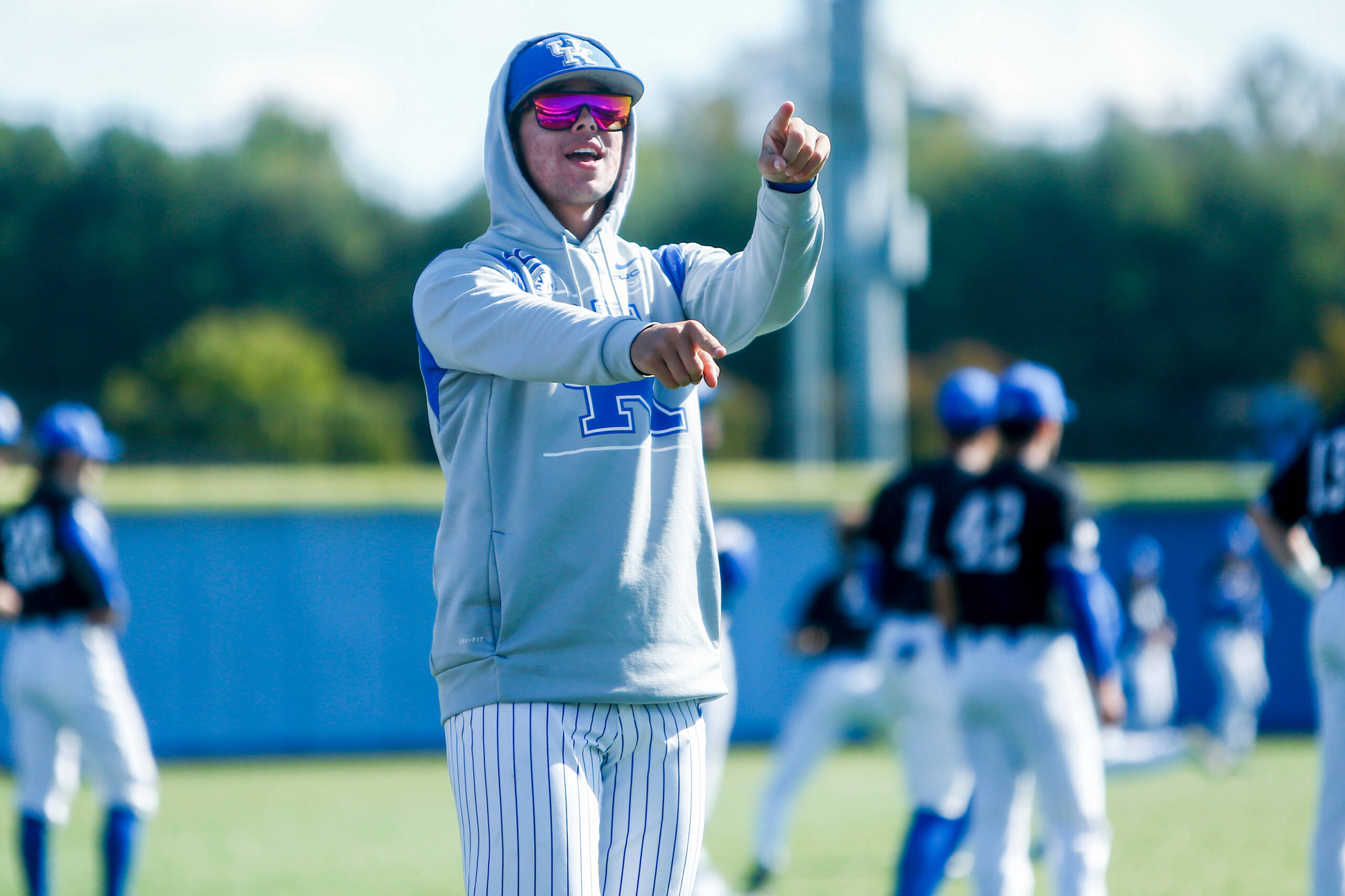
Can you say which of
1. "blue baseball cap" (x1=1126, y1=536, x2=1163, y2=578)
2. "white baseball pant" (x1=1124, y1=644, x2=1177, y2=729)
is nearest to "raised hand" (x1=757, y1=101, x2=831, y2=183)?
"blue baseball cap" (x1=1126, y1=536, x2=1163, y2=578)

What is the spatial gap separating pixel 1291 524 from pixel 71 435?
5075 millimetres

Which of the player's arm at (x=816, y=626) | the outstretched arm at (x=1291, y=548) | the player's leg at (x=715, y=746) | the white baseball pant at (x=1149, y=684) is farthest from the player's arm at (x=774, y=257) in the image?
the white baseball pant at (x=1149, y=684)

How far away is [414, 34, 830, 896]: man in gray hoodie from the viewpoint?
2.62m

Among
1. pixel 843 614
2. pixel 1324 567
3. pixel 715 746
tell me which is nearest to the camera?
pixel 1324 567

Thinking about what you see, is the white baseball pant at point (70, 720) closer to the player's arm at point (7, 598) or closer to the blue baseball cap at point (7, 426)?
the player's arm at point (7, 598)

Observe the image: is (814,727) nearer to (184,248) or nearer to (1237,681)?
(1237,681)

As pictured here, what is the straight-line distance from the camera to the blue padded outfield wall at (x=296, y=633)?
42.5 ft

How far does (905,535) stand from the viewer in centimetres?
671

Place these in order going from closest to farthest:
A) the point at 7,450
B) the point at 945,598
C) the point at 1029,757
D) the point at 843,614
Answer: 1. the point at 1029,757
2. the point at 945,598
3. the point at 7,450
4. the point at 843,614

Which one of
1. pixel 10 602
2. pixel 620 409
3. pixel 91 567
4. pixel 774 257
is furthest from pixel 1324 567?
pixel 10 602

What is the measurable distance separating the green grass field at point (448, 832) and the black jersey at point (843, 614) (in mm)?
1174

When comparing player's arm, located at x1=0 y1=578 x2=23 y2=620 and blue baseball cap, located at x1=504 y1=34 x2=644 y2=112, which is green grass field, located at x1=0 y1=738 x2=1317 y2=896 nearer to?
player's arm, located at x1=0 y1=578 x2=23 y2=620

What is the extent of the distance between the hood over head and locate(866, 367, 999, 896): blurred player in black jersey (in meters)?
3.29

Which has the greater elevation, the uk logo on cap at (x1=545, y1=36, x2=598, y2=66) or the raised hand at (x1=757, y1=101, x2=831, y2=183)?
the uk logo on cap at (x1=545, y1=36, x2=598, y2=66)
